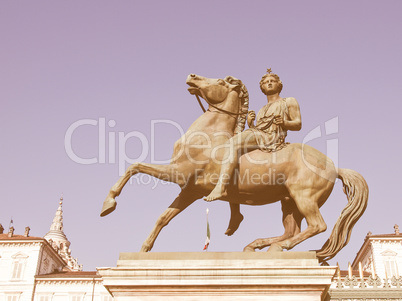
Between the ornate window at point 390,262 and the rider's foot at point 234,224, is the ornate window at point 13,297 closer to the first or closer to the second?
the ornate window at point 390,262

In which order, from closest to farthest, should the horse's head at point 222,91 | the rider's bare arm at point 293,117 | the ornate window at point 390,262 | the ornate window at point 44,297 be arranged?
the rider's bare arm at point 293,117, the horse's head at point 222,91, the ornate window at point 390,262, the ornate window at point 44,297

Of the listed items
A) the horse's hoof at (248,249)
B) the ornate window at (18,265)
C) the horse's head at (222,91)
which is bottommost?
the ornate window at (18,265)

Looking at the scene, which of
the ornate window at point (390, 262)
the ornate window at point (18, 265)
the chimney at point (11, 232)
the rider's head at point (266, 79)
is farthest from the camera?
the chimney at point (11, 232)

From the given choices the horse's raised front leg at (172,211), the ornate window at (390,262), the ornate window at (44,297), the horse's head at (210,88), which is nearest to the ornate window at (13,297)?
the ornate window at (44,297)

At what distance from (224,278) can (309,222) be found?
1670mm

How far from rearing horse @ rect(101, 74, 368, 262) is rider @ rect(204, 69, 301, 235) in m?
0.14

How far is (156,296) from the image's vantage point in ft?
20.7

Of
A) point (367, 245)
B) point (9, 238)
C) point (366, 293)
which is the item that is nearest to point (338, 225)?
point (366, 293)

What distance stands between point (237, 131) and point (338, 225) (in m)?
2.15

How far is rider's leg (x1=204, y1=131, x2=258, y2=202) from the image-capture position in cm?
695

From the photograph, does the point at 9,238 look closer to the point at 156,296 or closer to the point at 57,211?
the point at 57,211

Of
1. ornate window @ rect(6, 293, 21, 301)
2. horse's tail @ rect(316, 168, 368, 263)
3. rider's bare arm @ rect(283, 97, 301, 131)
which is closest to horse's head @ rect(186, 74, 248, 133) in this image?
rider's bare arm @ rect(283, 97, 301, 131)

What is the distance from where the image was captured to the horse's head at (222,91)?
802 centimetres

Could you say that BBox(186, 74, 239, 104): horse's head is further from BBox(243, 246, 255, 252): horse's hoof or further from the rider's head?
BBox(243, 246, 255, 252): horse's hoof
